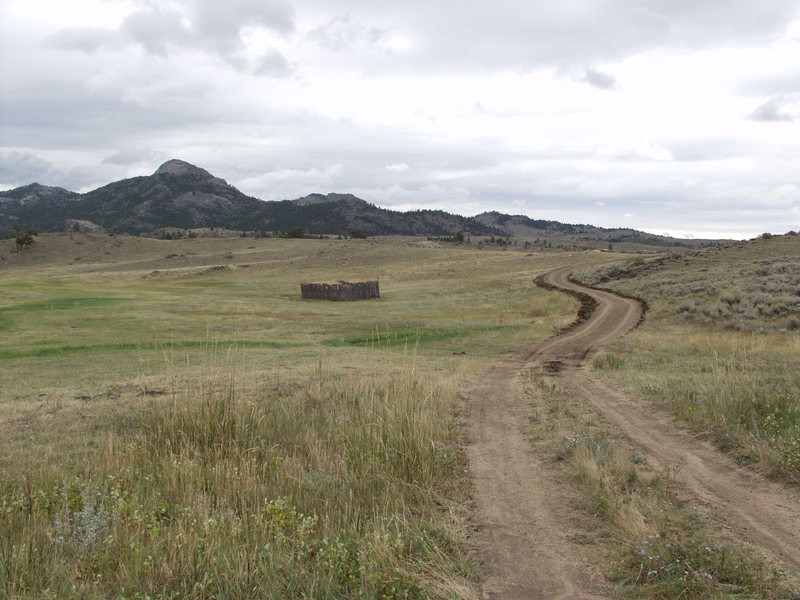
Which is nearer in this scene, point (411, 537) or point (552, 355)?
point (411, 537)

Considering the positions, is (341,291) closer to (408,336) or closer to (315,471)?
(408,336)

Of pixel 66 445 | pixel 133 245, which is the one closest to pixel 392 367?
pixel 66 445

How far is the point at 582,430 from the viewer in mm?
9391

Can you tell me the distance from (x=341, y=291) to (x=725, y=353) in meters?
34.5

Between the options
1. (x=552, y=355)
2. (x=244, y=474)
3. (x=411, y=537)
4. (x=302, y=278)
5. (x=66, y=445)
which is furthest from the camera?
(x=302, y=278)

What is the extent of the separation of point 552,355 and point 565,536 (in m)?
15.7

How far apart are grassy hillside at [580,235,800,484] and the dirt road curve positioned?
0.55 meters

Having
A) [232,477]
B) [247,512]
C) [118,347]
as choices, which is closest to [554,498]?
[247,512]

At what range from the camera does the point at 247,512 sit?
229 inches

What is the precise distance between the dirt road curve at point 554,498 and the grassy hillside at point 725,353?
55 cm

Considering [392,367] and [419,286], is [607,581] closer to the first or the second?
[392,367]

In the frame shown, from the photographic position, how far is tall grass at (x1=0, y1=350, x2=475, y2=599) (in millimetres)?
4441

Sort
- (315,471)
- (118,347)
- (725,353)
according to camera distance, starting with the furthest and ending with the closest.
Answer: (118,347) → (725,353) → (315,471)

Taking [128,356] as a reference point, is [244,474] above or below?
above
